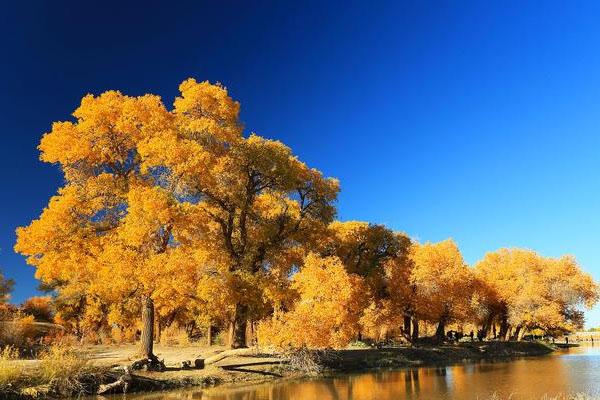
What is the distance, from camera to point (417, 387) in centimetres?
2748

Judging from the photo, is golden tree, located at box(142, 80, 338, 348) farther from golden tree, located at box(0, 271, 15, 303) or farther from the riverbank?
golden tree, located at box(0, 271, 15, 303)

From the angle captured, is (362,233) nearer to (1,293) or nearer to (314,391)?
(314,391)

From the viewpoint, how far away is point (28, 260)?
104 ft

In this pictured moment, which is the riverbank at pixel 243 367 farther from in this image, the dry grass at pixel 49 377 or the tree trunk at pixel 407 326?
the tree trunk at pixel 407 326

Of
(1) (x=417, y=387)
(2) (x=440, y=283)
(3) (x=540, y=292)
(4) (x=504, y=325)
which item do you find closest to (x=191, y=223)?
(1) (x=417, y=387)

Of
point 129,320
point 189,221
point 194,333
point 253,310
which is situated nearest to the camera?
point 189,221

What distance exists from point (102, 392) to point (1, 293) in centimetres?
2701

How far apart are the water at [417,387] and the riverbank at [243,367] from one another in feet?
4.73

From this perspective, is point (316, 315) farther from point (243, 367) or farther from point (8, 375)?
point (8, 375)

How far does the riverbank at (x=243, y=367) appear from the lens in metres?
25.7

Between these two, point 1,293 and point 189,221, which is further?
point 1,293

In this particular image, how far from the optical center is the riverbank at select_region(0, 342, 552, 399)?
25.7 m

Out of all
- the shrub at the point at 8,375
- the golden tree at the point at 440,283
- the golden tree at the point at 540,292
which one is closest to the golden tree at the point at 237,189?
the shrub at the point at 8,375

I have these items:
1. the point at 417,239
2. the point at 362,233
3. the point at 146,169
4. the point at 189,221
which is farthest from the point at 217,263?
the point at 417,239
